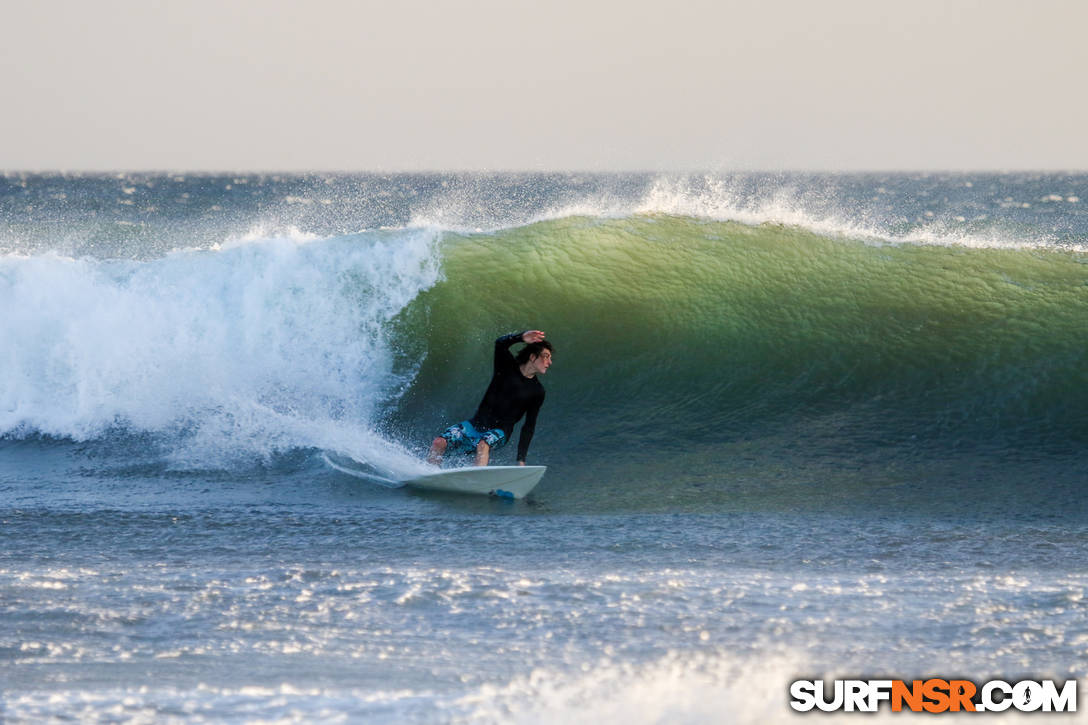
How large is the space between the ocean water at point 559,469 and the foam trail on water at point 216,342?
0.12ft

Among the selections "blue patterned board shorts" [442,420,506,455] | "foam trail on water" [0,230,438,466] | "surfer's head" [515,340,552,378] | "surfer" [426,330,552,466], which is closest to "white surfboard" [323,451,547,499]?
"surfer" [426,330,552,466]

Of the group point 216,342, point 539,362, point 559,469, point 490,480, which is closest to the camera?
point 490,480

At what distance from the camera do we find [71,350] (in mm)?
10805

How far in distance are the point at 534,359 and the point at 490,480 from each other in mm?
919

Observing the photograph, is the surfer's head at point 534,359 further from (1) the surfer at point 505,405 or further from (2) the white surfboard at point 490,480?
(2) the white surfboard at point 490,480

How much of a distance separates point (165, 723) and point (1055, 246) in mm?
11193

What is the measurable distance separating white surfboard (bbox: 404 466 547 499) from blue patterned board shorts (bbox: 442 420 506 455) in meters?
0.36

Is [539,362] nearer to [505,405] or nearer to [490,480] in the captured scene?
[505,405]

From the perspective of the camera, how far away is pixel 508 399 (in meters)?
8.05

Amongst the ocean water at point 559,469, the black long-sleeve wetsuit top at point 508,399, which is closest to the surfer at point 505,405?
the black long-sleeve wetsuit top at point 508,399

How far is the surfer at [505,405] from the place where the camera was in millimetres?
7953

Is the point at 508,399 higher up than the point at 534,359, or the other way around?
the point at 534,359

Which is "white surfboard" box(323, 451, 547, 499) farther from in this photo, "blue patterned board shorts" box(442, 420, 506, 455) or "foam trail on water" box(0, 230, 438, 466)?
"foam trail on water" box(0, 230, 438, 466)

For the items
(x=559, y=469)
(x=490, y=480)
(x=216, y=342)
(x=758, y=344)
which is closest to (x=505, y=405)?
(x=490, y=480)
